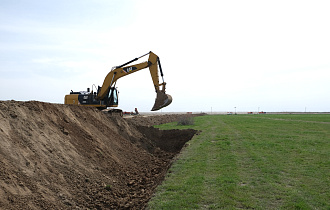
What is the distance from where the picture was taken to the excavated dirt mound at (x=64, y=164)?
218 inches

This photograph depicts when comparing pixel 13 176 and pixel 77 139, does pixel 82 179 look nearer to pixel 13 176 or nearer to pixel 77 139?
pixel 13 176

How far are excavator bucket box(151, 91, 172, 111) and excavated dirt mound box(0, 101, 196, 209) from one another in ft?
22.1

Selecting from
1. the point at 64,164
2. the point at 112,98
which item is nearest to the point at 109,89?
the point at 112,98

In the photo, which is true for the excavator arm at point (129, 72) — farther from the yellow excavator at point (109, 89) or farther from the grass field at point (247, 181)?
the grass field at point (247, 181)

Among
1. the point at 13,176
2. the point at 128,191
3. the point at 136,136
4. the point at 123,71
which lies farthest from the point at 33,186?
the point at 123,71

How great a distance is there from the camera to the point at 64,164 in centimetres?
732

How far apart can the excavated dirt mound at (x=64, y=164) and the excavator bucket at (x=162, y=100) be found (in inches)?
265

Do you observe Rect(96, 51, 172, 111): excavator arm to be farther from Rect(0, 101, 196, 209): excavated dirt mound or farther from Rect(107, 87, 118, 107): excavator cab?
Rect(0, 101, 196, 209): excavated dirt mound

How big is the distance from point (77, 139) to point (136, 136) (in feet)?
21.9

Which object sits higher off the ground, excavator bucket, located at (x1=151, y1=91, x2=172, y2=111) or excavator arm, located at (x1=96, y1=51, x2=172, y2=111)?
excavator arm, located at (x1=96, y1=51, x2=172, y2=111)

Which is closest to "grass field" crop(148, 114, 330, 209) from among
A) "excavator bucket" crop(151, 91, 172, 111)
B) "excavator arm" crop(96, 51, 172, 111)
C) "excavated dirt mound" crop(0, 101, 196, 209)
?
"excavated dirt mound" crop(0, 101, 196, 209)

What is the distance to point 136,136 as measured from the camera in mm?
16109

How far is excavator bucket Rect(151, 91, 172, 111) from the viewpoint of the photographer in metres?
19.0

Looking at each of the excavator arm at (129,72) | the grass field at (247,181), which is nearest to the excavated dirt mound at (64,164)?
the grass field at (247,181)
